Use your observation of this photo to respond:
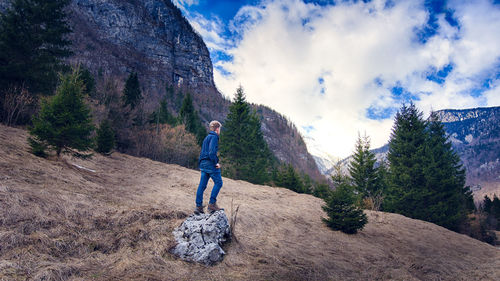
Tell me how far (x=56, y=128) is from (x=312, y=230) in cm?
971

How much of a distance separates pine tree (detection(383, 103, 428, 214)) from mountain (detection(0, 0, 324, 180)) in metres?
70.8

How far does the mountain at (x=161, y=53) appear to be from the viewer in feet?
314

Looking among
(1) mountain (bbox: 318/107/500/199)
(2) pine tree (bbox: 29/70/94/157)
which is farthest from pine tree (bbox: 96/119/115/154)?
(1) mountain (bbox: 318/107/500/199)

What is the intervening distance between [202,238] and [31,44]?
19071mm

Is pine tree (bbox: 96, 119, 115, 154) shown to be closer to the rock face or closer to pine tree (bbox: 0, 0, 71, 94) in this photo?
pine tree (bbox: 0, 0, 71, 94)

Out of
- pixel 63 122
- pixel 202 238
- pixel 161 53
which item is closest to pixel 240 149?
pixel 63 122

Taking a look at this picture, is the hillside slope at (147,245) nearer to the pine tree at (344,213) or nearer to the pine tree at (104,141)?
the pine tree at (344,213)

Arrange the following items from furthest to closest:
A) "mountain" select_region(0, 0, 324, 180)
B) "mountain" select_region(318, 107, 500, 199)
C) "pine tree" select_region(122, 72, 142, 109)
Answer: "mountain" select_region(318, 107, 500, 199) → "mountain" select_region(0, 0, 324, 180) → "pine tree" select_region(122, 72, 142, 109)

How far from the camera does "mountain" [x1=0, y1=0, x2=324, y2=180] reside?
9558cm

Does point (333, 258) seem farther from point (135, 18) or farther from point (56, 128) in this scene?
point (135, 18)

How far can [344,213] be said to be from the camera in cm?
791

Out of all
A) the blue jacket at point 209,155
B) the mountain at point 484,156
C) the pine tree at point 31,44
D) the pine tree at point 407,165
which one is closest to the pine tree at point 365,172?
the pine tree at point 407,165

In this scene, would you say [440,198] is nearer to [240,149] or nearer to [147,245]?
[240,149]

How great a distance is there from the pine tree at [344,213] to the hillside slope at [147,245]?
37 centimetres
